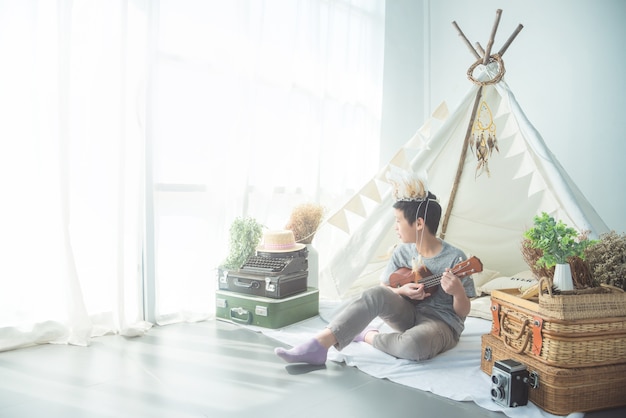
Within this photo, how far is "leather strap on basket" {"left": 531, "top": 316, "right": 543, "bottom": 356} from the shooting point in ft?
5.04

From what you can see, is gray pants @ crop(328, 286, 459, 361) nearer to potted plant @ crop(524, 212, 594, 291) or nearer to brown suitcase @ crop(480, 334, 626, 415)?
brown suitcase @ crop(480, 334, 626, 415)

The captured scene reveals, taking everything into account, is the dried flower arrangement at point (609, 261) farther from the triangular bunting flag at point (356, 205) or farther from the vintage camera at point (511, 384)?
the triangular bunting flag at point (356, 205)

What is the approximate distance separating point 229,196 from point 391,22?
2366 mm

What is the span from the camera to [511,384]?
5.00 feet

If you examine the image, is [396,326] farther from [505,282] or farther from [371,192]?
[505,282]

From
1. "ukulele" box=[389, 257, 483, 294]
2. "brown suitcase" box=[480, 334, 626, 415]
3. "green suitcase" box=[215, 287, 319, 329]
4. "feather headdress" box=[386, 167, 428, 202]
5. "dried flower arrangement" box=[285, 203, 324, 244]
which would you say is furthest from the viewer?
"dried flower arrangement" box=[285, 203, 324, 244]

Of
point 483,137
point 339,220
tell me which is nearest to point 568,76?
point 483,137

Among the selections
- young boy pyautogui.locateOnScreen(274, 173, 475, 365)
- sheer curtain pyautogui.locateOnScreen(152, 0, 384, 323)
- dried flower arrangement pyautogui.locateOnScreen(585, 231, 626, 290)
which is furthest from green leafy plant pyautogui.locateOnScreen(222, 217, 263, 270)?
dried flower arrangement pyautogui.locateOnScreen(585, 231, 626, 290)

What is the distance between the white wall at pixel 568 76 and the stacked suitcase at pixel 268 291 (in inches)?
70.2

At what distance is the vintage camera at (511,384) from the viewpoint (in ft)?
5.02

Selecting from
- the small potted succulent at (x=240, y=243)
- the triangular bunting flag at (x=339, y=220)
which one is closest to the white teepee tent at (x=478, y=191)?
the triangular bunting flag at (x=339, y=220)

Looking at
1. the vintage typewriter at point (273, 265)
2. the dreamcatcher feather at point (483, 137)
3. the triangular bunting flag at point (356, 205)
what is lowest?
the vintage typewriter at point (273, 265)

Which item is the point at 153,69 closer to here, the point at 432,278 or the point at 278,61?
the point at 278,61

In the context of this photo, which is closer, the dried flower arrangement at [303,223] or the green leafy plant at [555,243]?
the green leafy plant at [555,243]
